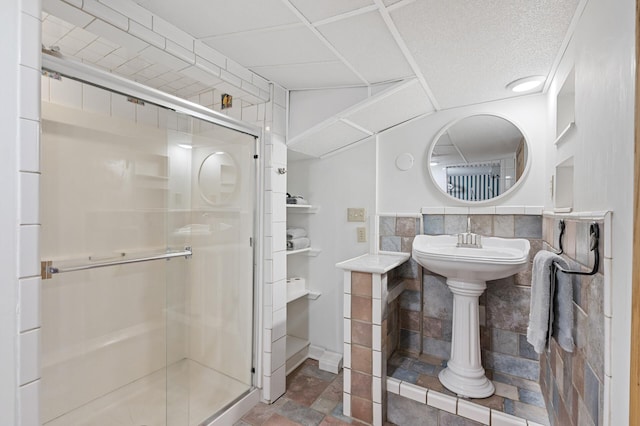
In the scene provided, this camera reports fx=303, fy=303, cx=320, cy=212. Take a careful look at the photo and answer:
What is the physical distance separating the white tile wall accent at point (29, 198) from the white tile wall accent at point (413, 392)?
188cm

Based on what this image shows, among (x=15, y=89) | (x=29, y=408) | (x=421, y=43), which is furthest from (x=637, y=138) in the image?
(x=29, y=408)

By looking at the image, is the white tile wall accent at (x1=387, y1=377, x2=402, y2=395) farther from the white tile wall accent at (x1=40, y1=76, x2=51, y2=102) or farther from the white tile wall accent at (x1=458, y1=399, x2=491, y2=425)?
the white tile wall accent at (x1=40, y1=76, x2=51, y2=102)

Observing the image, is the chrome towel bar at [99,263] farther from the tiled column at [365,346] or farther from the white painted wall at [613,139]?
the white painted wall at [613,139]

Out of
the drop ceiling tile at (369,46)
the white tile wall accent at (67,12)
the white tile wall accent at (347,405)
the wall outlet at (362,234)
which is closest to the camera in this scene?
the white tile wall accent at (67,12)

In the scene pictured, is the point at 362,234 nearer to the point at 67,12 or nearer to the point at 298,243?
the point at 298,243

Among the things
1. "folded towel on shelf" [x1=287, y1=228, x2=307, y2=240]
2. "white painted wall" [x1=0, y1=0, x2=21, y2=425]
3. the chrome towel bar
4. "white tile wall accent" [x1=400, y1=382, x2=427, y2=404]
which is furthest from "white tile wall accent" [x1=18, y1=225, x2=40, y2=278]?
"white tile wall accent" [x1=400, y1=382, x2=427, y2=404]

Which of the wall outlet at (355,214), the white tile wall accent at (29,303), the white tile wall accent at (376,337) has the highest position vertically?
the wall outlet at (355,214)

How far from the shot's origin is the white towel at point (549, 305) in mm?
Answer: 1129

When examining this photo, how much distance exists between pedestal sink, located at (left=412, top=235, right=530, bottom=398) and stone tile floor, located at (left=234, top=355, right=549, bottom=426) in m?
0.07

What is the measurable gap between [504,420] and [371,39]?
199 centimetres

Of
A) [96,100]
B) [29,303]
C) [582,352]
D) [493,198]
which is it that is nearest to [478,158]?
[493,198]

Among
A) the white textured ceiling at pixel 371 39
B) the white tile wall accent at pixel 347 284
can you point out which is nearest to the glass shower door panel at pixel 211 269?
the white textured ceiling at pixel 371 39

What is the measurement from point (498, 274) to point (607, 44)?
3.45 feet

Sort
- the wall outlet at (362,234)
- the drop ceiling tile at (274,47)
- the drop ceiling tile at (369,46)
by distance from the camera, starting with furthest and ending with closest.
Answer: the wall outlet at (362,234)
the drop ceiling tile at (274,47)
the drop ceiling tile at (369,46)
